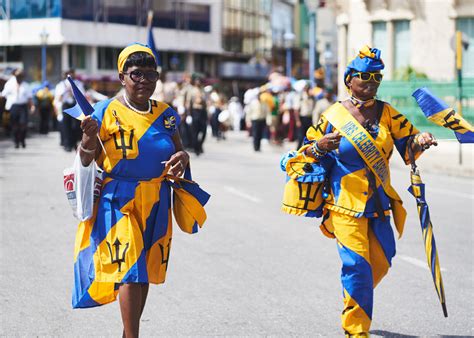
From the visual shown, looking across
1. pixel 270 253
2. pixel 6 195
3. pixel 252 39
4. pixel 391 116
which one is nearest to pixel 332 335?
pixel 391 116

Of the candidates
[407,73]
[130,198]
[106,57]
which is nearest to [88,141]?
[130,198]

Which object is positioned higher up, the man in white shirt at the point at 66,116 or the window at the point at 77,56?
the window at the point at 77,56

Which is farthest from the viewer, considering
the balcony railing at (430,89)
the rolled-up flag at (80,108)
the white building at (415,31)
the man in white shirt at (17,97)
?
the white building at (415,31)

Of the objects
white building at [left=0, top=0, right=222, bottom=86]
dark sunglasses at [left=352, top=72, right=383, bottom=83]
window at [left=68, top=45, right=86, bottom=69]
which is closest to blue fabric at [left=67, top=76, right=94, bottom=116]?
dark sunglasses at [left=352, top=72, right=383, bottom=83]

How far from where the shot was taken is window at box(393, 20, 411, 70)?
37.2 meters

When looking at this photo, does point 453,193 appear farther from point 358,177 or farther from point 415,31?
point 415,31

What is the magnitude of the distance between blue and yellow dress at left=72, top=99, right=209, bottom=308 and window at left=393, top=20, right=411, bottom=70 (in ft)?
104

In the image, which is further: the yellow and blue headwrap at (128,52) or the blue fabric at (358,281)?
the blue fabric at (358,281)

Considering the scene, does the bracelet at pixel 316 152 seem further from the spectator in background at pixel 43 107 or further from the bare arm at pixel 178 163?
the spectator in background at pixel 43 107

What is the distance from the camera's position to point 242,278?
30.2 ft

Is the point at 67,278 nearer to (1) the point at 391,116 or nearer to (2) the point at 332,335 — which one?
(2) the point at 332,335

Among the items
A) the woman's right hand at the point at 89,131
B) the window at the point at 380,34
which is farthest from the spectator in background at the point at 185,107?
the woman's right hand at the point at 89,131

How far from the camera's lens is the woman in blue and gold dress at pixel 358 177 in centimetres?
651

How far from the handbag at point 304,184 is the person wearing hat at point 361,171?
0.15ft
